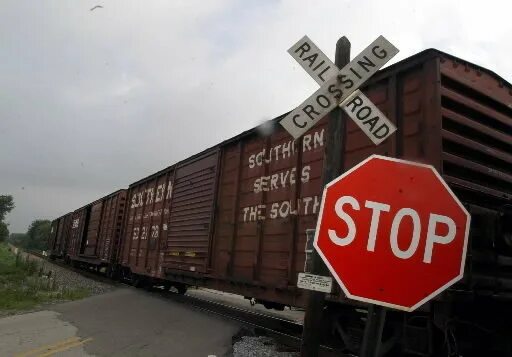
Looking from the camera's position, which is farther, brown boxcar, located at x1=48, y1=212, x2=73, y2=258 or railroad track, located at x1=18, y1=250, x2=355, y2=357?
brown boxcar, located at x1=48, y1=212, x2=73, y2=258

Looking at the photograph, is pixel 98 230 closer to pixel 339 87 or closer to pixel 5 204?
pixel 339 87

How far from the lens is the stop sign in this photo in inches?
94.9

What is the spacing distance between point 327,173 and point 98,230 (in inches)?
788

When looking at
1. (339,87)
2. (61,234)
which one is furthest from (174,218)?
(61,234)

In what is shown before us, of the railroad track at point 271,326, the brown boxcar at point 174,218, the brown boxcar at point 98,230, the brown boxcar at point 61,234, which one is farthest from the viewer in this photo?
the brown boxcar at point 61,234

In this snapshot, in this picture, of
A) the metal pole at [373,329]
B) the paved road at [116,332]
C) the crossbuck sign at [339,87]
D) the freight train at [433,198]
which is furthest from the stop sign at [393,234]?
the paved road at [116,332]

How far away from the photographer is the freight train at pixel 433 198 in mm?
4238

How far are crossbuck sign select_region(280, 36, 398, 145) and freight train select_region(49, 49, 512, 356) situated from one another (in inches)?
60.0

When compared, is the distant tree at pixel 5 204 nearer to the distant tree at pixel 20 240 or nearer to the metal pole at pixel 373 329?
the distant tree at pixel 20 240

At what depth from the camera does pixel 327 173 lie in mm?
3414

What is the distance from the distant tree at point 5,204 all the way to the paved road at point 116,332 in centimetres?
11191

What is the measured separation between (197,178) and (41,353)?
5069 mm

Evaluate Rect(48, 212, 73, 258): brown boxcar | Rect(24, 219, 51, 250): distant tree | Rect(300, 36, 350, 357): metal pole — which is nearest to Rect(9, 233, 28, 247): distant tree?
Rect(24, 219, 51, 250): distant tree

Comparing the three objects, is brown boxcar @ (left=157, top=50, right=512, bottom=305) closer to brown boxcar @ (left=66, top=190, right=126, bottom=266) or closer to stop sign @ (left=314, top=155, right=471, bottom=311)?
stop sign @ (left=314, top=155, right=471, bottom=311)
